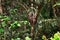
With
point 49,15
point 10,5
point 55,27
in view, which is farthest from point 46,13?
point 10,5

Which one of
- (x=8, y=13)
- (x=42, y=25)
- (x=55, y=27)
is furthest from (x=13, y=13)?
→ (x=55, y=27)

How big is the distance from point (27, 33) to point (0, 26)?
515 millimetres

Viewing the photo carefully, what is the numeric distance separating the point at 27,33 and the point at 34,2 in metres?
0.59

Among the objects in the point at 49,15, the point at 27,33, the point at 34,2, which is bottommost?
the point at 27,33

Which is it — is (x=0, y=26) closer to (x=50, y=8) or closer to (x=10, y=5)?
(x=10, y=5)

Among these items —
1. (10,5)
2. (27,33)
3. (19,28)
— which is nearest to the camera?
(27,33)

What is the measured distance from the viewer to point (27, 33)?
3279 millimetres

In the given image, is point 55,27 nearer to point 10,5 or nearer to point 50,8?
point 50,8

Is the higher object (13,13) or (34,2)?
(34,2)

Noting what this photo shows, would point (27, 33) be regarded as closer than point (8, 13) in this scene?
Yes

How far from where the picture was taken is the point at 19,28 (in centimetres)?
353

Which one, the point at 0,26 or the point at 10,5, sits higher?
the point at 10,5

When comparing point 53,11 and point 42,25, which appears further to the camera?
point 53,11

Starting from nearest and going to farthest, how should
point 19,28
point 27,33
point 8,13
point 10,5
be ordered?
point 27,33 → point 19,28 → point 8,13 → point 10,5
